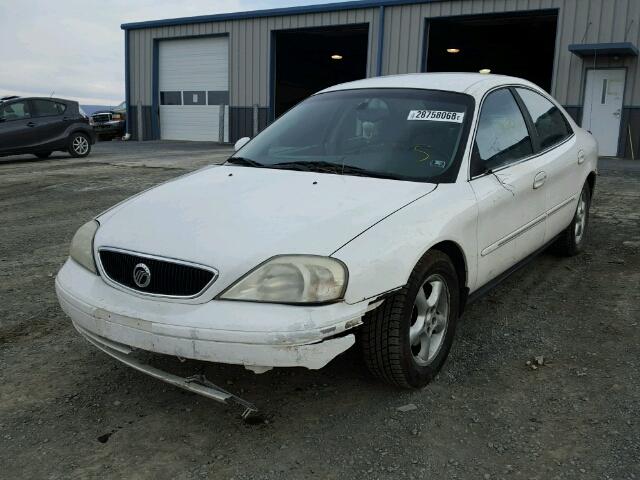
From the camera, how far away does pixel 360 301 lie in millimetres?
2533

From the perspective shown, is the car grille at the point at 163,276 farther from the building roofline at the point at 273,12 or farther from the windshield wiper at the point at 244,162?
the building roofline at the point at 273,12

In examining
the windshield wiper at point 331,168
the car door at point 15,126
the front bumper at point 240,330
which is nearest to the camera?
the front bumper at point 240,330

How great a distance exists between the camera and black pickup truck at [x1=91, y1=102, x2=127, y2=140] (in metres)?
22.8

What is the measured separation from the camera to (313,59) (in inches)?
1021

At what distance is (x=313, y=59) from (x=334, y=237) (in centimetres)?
2453

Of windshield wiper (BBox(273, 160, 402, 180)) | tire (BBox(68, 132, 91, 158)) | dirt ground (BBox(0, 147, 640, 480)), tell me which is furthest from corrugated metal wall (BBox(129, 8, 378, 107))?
dirt ground (BBox(0, 147, 640, 480))

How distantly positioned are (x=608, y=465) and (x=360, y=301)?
1.16 meters

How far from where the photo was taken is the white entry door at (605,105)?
48.9 feet

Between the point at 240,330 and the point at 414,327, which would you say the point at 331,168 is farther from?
the point at 240,330

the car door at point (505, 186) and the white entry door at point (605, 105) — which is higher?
the white entry door at point (605, 105)

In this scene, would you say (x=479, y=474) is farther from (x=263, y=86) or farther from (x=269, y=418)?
(x=263, y=86)

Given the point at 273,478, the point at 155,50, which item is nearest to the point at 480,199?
the point at 273,478

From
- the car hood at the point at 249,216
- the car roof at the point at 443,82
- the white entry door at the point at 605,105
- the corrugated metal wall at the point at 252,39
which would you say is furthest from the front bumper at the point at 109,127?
the car hood at the point at 249,216

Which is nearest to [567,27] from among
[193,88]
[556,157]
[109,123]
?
[193,88]
